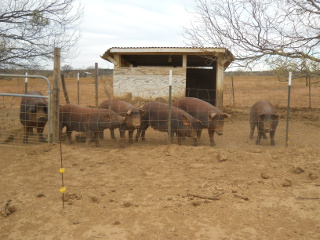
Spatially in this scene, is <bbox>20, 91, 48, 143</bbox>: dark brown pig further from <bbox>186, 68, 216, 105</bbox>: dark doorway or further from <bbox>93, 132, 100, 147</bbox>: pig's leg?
<bbox>186, 68, 216, 105</bbox>: dark doorway

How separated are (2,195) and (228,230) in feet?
10.1

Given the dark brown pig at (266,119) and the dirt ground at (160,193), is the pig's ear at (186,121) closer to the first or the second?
the dirt ground at (160,193)

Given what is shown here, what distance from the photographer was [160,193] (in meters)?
4.20

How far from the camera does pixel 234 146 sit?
7504 mm

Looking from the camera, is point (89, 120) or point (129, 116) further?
point (129, 116)

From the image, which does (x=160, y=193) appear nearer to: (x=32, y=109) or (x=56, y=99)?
(x=56, y=99)

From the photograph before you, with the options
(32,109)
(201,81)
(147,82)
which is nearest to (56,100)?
(32,109)

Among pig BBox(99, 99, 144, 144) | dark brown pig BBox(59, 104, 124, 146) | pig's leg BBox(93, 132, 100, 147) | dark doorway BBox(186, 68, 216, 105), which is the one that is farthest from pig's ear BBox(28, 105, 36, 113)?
dark doorway BBox(186, 68, 216, 105)

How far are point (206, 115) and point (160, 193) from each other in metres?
3.99

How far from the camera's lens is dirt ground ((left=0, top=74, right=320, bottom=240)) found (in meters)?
3.28

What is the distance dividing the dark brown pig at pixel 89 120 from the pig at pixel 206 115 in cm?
209

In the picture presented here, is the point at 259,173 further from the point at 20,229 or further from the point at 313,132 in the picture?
the point at 313,132

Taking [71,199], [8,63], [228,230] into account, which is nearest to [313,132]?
[228,230]

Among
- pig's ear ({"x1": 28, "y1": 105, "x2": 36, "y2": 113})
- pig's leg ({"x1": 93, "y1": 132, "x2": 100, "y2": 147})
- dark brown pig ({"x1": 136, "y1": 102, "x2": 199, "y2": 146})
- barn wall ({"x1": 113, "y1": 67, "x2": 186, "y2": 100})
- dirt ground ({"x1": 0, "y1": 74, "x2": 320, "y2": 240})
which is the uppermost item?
barn wall ({"x1": 113, "y1": 67, "x2": 186, "y2": 100})
